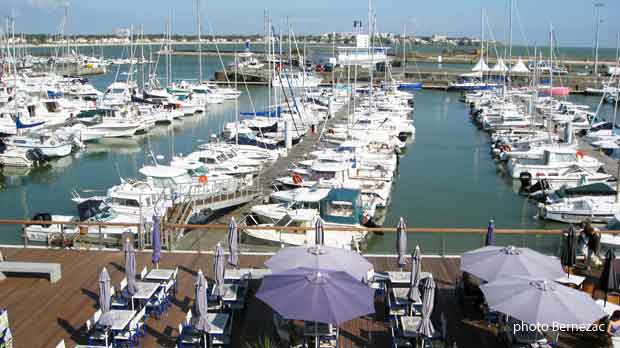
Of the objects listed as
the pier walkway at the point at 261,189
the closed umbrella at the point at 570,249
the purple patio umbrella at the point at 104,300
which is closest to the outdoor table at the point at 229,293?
the purple patio umbrella at the point at 104,300

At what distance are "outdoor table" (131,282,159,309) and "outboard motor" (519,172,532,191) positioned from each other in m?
29.0

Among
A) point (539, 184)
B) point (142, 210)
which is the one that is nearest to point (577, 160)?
point (539, 184)

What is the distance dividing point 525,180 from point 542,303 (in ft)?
95.9

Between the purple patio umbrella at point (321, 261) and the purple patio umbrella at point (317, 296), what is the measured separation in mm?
633

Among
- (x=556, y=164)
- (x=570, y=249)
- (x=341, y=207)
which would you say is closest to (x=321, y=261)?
(x=570, y=249)

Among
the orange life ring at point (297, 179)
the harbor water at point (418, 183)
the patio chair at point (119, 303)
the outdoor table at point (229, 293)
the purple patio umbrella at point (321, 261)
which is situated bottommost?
the harbor water at point (418, 183)

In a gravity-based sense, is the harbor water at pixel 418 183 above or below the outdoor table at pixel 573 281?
below

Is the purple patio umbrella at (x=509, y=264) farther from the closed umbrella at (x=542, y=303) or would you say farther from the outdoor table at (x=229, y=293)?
the outdoor table at (x=229, y=293)

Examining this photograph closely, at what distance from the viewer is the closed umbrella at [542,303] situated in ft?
31.1

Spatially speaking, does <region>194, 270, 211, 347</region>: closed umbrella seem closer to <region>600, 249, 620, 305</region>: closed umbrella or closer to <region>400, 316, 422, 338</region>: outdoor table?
<region>400, 316, 422, 338</region>: outdoor table

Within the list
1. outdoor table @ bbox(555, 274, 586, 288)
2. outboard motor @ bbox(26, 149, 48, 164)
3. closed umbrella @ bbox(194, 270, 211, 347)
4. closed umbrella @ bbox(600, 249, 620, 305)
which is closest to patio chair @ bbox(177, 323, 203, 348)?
Answer: closed umbrella @ bbox(194, 270, 211, 347)

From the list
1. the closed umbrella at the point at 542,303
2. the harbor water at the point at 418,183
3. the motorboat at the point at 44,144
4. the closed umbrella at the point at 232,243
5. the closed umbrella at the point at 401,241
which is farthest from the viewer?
the motorboat at the point at 44,144

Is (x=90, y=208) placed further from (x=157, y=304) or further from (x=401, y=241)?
(x=401, y=241)

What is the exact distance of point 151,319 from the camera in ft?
39.7
